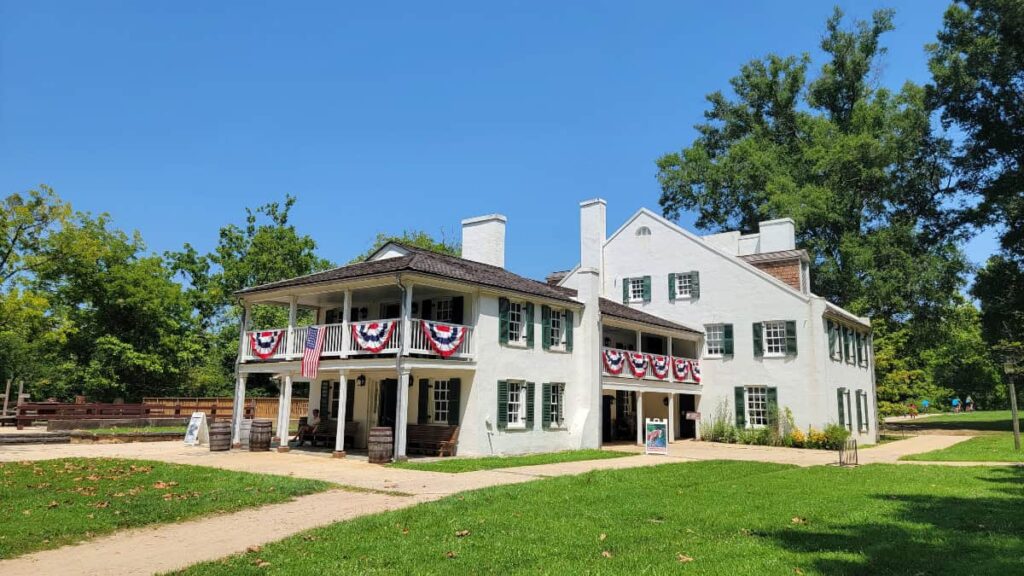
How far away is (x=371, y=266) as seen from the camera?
20.1 metres

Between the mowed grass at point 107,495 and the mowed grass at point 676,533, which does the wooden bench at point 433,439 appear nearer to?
the mowed grass at point 107,495

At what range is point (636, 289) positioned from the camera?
3128 centimetres

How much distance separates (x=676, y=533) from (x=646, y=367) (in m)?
18.2

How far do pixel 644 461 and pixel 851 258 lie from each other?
914 inches

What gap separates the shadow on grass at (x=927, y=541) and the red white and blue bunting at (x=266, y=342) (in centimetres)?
1630

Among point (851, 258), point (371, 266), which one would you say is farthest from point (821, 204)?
point (371, 266)

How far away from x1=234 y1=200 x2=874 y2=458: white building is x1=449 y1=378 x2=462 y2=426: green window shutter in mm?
43

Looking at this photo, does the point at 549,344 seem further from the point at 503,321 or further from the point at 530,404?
the point at 503,321

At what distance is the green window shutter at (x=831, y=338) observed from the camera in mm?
26703

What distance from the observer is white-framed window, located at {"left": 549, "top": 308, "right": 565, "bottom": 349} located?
22.4 metres

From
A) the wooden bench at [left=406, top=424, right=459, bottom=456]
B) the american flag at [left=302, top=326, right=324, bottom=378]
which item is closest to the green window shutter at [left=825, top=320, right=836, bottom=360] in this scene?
the wooden bench at [left=406, top=424, right=459, bottom=456]

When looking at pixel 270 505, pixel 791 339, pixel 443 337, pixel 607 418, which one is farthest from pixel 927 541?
pixel 607 418

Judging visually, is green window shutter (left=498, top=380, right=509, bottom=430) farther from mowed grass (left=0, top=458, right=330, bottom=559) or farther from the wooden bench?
mowed grass (left=0, top=458, right=330, bottom=559)

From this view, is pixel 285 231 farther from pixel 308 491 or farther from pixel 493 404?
pixel 308 491
